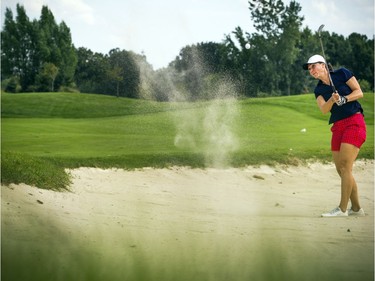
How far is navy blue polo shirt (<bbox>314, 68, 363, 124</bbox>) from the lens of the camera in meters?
7.60

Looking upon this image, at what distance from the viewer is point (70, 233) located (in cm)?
618

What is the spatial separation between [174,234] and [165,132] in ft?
55.1

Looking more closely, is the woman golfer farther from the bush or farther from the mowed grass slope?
the mowed grass slope

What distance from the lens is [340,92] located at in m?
7.60

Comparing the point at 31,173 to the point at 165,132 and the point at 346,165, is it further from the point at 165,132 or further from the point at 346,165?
the point at 165,132

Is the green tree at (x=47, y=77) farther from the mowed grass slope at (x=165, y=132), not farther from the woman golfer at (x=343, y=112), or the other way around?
the woman golfer at (x=343, y=112)

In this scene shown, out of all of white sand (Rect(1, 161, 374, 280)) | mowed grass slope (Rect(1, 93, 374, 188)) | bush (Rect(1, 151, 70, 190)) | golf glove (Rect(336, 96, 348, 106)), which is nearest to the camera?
white sand (Rect(1, 161, 374, 280))

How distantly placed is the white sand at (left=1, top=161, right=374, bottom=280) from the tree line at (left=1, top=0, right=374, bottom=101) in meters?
39.9

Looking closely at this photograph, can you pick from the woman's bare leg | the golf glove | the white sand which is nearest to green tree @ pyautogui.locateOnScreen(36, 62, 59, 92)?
the white sand

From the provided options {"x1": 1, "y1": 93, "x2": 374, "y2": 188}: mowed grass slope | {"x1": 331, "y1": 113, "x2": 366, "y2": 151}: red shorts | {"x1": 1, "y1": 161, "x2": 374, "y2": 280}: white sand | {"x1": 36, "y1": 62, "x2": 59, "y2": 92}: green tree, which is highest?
{"x1": 36, "y1": 62, "x2": 59, "y2": 92}: green tree

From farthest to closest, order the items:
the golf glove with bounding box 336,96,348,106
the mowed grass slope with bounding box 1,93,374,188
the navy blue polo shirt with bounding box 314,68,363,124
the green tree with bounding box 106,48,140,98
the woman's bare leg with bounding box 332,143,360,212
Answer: the green tree with bounding box 106,48,140,98 → the mowed grass slope with bounding box 1,93,374,188 → the woman's bare leg with bounding box 332,143,360,212 → the navy blue polo shirt with bounding box 314,68,363,124 → the golf glove with bounding box 336,96,348,106

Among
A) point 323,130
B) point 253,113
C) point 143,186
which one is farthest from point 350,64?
point 143,186

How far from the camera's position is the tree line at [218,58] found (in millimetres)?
57188

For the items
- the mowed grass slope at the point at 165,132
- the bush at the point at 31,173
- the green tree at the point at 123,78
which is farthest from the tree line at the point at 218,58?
the bush at the point at 31,173
